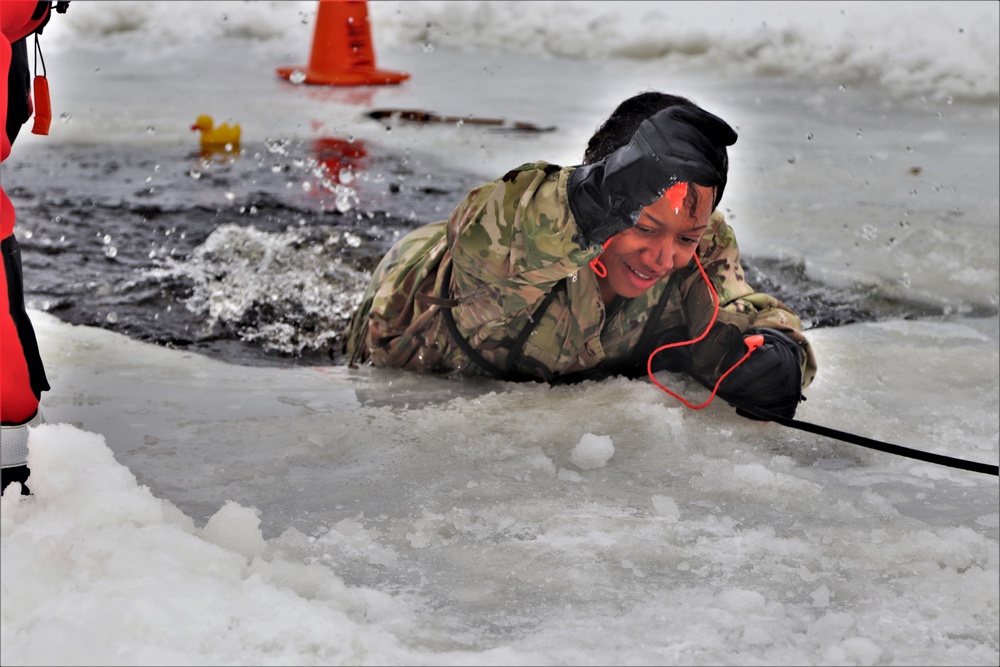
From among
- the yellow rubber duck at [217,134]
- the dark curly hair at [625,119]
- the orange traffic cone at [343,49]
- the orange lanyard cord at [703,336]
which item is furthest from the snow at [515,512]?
the orange traffic cone at [343,49]

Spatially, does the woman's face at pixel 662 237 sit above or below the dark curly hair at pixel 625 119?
below

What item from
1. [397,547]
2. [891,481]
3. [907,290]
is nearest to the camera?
[397,547]

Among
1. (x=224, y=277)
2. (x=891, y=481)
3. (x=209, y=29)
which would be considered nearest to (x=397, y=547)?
(x=891, y=481)

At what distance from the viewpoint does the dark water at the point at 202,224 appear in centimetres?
370

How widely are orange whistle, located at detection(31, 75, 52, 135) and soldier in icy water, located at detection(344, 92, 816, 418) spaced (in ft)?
2.96

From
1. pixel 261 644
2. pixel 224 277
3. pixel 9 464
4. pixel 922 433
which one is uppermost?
pixel 9 464

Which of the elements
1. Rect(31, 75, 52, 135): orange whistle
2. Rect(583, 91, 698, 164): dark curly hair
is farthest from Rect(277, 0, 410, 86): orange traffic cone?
Rect(31, 75, 52, 135): orange whistle

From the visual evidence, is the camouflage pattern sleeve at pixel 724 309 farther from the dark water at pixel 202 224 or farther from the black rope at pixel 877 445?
the dark water at pixel 202 224

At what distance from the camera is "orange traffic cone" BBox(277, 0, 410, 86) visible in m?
6.37

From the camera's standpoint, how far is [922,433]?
7.56ft

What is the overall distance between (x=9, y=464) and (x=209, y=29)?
29.1 ft

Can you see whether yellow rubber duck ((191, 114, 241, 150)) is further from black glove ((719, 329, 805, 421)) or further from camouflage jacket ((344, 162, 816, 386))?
black glove ((719, 329, 805, 421))

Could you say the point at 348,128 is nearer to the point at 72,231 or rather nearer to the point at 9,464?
the point at 72,231

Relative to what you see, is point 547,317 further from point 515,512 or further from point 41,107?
point 41,107
